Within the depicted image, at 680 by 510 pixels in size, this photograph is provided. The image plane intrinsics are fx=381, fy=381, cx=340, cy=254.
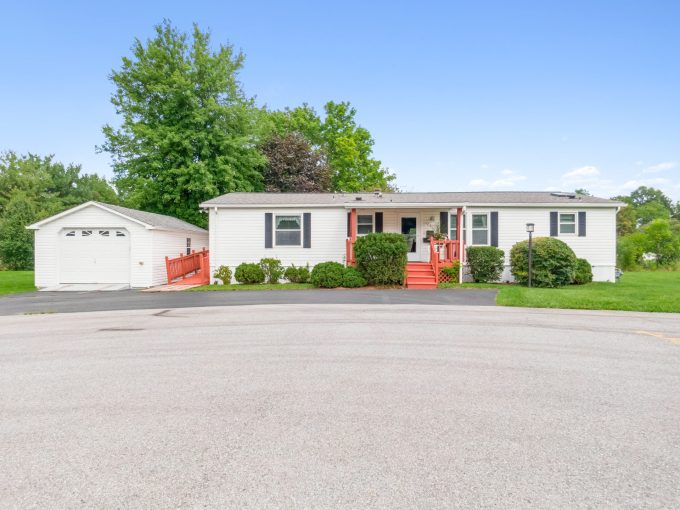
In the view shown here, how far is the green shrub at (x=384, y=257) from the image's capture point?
13.5 meters

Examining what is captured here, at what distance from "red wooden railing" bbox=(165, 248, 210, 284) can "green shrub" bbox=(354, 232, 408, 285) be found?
6.67m

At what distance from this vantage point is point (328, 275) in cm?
1374

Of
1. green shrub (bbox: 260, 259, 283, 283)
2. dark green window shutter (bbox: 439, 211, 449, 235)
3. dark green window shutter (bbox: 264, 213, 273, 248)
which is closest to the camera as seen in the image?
green shrub (bbox: 260, 259, 283, 283)

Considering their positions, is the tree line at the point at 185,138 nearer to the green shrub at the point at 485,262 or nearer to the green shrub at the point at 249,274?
the green shrub at the point at 249,274

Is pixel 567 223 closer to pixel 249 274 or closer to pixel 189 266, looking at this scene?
pixel 249 274

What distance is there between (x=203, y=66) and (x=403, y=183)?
23.2 m

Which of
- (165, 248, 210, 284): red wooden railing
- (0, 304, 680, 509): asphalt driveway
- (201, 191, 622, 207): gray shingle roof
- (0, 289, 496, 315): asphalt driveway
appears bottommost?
(0, 304, 680, 509): asphalt driveway

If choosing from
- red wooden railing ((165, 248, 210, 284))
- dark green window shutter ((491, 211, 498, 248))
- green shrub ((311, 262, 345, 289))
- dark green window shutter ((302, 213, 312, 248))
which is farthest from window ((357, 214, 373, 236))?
red wooden railing ((165, 248, 210, 284))

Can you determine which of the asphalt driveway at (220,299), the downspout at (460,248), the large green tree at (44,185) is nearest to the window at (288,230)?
the asphalt driveway at (220,299)

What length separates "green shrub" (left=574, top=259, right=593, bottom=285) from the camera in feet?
47.6

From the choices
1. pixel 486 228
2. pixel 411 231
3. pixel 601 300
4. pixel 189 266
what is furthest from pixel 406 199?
pixel 189 266

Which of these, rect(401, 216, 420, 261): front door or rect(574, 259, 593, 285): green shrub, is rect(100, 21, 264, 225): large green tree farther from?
rect(574, 259, 593, 285): green shrub

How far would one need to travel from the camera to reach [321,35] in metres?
20.1

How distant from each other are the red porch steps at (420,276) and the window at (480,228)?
2.92 m
